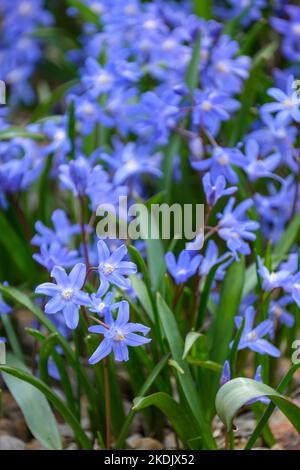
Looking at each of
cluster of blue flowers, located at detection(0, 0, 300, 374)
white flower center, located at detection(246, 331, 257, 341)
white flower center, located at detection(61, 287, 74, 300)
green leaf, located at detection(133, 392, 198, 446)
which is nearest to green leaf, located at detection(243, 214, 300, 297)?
cluster of blue flowers, located at detection(0, 0, 300, 374)

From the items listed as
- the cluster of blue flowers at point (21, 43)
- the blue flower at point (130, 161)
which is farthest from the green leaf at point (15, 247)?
the cluster of blue flowers at point (21, 43)

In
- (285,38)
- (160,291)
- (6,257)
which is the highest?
(285,38)

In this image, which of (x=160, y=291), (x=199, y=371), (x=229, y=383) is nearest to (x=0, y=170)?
(x=160, y=291)

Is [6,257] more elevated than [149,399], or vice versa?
[149,399]

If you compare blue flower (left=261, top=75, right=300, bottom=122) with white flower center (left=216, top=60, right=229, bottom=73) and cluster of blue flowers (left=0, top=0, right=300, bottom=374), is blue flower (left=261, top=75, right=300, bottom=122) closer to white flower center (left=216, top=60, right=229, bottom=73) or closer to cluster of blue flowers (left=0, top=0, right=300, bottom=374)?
cluster of blue flowers (left=0, top=0, right=300, bottom=374)

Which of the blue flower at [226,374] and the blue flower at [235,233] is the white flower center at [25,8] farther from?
the blue flower at [226,374]
